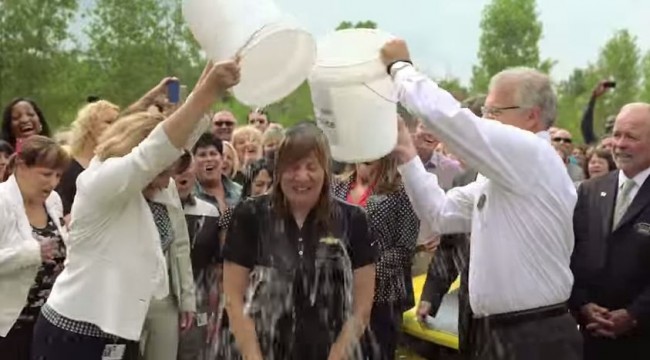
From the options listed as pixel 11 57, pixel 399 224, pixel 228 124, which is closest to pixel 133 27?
pixel 11 57

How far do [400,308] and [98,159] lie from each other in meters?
2.07

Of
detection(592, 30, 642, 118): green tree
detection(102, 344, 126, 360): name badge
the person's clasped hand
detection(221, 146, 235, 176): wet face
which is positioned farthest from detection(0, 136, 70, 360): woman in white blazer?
detection(592, 30, 642, 118): green tree

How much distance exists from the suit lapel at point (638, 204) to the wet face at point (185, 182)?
2554 mm

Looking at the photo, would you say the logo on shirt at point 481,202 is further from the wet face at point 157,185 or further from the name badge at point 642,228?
the wet face at point 157,185

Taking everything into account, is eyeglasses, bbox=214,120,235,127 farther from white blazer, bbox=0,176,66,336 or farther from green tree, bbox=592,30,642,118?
green tree, bbox=592,30,642,118

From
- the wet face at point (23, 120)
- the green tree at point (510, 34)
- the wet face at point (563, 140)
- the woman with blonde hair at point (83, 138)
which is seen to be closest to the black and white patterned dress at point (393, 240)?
the woman with blonde hair at point (83, 138)

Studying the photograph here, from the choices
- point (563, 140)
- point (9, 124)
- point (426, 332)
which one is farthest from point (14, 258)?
point (563, 140)

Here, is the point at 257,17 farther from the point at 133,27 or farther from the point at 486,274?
the point at 133,27

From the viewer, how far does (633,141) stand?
211 inches

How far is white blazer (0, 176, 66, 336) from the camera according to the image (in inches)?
210

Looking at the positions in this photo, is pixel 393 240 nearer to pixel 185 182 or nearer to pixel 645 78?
pixel 185 182

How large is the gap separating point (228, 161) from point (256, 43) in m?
4.09

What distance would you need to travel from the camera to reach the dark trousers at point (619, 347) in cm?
527

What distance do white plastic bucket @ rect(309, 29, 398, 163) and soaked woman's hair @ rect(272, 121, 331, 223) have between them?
217mm
